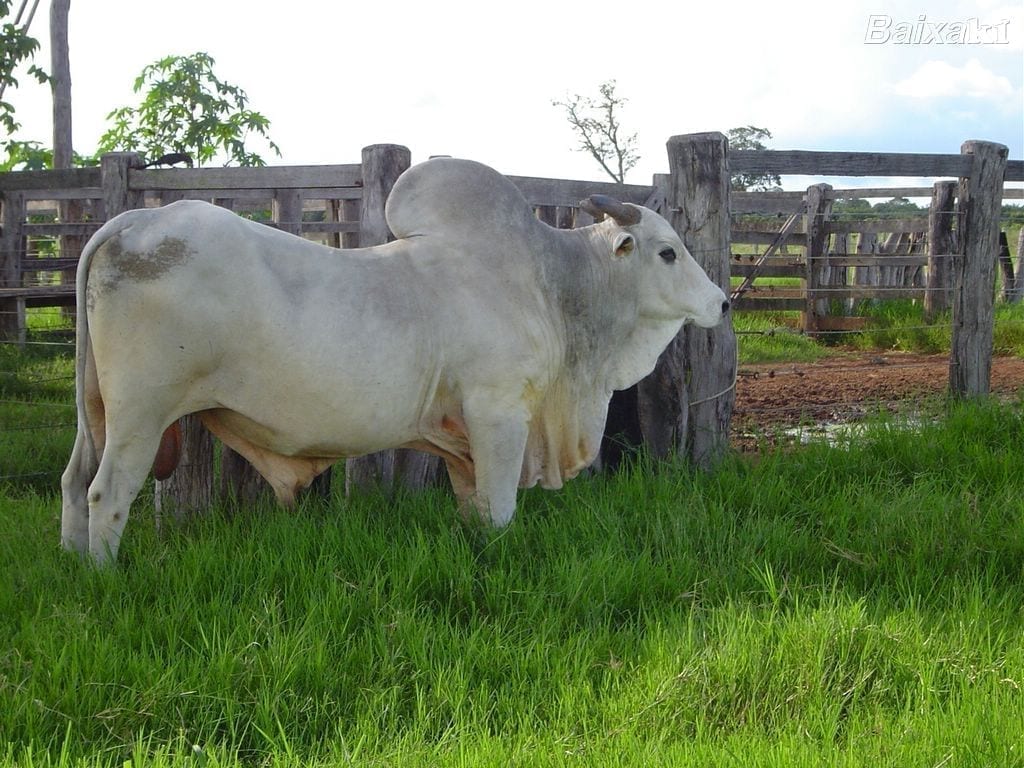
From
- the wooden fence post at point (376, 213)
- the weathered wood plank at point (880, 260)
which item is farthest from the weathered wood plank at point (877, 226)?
the wooden fence post at point (376, 213)

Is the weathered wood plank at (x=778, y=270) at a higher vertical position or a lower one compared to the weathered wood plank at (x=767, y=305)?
higher

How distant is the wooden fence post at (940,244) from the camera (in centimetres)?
1318

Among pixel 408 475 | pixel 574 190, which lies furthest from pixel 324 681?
pixel 574 190

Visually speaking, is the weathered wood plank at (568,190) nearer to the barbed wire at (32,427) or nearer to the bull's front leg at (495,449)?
the bull's front leg at (495,449)

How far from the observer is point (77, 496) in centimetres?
429

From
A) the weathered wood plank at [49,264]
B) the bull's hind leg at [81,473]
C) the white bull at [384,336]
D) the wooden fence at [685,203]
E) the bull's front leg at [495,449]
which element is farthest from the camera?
the weathered wood plank at [49,264]

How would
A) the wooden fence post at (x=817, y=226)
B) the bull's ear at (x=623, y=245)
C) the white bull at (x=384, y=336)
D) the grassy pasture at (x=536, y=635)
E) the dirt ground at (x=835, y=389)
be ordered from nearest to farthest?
the grassy pasture at (x=536, y=635) < the white bull at (x=384, y=336) < the bull's ear at (x=623, y=245) < the dirt ground at (x=835, y=389) < the wooden fence post at (x=817, y=226)

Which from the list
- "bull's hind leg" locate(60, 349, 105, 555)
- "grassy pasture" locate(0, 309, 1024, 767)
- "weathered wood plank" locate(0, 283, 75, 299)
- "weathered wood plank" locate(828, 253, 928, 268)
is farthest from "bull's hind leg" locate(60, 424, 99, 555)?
"weathered wood plank" locate(828, 253, 928, 268)

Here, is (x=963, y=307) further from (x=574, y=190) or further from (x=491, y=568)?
(x=491, y=568)

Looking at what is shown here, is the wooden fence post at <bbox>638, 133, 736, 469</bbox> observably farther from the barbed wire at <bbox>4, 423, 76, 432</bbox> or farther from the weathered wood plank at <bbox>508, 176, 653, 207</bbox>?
the barbed wire at <bbox>4, 423, 76, 432</bbox>

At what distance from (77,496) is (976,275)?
5.79 m

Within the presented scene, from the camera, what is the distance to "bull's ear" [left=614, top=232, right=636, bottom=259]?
4.90 metres

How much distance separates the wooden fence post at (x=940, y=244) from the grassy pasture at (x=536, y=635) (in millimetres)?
8781

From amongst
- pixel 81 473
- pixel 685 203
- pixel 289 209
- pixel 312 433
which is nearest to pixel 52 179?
pixel 289 209
